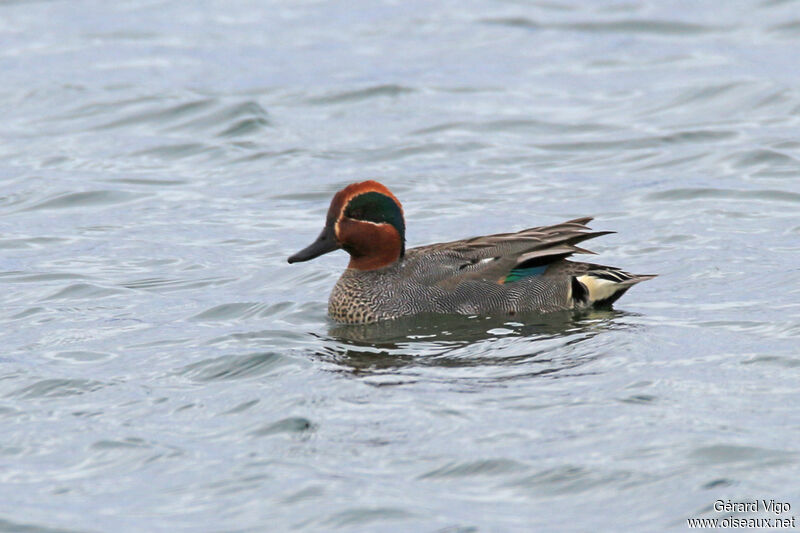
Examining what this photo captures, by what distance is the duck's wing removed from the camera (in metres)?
10.3

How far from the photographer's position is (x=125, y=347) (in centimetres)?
984

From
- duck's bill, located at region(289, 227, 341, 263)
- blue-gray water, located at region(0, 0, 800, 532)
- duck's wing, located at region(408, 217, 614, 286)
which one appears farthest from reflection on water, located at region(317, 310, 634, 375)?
duck's bill, located at region(289, 227, 341, 263)

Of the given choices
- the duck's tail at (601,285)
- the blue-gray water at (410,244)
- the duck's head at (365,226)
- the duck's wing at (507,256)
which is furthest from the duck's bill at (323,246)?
the duck's tail at (601,285)

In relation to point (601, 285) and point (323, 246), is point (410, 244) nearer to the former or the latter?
point (323, 246)

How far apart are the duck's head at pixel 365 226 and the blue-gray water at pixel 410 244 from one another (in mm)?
639

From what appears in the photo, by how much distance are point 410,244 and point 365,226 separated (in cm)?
265

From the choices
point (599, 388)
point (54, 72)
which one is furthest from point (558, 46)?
point (599, 388)

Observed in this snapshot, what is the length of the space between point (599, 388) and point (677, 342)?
1.32 metres

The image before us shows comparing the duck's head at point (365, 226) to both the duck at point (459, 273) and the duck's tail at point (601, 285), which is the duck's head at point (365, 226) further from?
the duck's tail at point (601, 285)

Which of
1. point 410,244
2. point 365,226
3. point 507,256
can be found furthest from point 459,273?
point 410,244

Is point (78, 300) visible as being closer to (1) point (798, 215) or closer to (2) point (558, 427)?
(2) point (558, 427)

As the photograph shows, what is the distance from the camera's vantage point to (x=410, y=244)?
43.3 feet

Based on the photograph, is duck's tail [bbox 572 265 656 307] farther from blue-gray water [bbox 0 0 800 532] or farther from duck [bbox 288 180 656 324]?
blue-gray water [bbox 0 0 800 532]

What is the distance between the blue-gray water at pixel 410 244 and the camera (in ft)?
23.3
